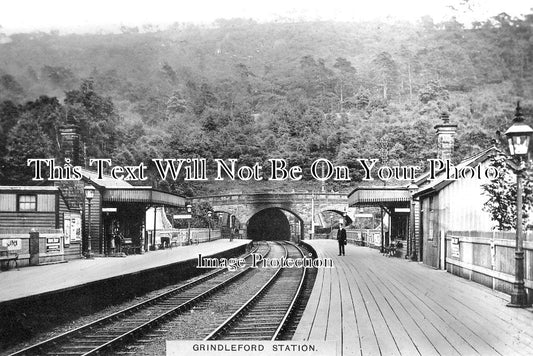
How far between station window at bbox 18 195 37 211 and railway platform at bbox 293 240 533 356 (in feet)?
22.8

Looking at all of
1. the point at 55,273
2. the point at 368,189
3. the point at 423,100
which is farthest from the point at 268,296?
the point at 423,100

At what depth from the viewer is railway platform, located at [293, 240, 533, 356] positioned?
7.11 metres

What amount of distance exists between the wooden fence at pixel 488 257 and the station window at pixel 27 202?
9649mm

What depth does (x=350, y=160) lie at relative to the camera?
40.7ft

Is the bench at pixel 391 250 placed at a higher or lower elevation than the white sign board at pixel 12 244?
lower

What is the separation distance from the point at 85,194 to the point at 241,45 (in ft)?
35.2

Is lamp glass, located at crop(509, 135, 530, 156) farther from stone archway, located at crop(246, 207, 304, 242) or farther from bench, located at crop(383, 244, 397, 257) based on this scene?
stone archway, located at crop(246, 207, 304, 242)

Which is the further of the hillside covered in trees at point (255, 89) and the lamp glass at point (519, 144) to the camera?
the hillside covered in trees at point (255, 89)

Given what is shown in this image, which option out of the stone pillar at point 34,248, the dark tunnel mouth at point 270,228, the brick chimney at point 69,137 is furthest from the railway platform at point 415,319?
the dark tunnel mouth at point 270,228

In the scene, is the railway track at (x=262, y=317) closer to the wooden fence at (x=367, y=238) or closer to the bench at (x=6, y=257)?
the bench at (x=6, y=257)

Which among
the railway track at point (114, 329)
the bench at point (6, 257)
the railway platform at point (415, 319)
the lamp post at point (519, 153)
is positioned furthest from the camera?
the bench at point (6, 257)

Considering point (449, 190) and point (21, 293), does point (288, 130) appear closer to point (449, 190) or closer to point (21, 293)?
point (449, 190)

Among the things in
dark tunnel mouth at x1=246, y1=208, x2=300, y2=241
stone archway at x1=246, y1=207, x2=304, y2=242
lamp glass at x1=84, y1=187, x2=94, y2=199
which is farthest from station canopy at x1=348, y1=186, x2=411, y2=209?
dark tunnel mouth at x1=246, y1=208, x2=300, y2=241

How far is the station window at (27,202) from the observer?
48.0 feet
